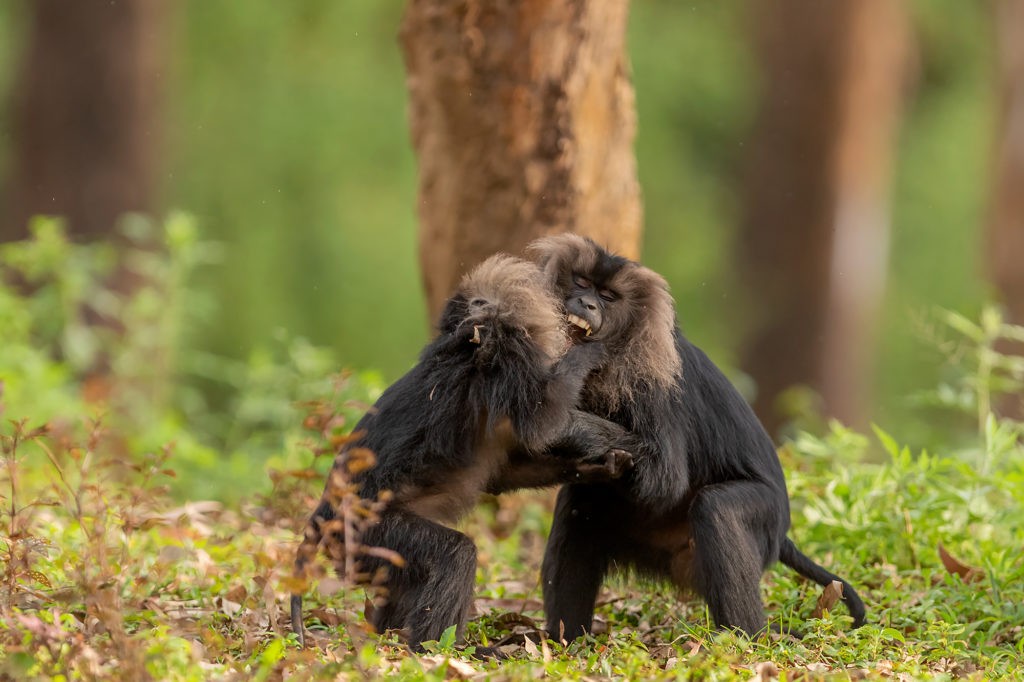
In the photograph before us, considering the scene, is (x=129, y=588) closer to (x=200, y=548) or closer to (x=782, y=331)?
(x=200, y=548)

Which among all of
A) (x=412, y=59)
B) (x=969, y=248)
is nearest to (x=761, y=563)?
(x=412, y=59)

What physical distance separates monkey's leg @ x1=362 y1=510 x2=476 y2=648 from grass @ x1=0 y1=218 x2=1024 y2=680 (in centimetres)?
15

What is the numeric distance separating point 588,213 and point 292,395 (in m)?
2.05

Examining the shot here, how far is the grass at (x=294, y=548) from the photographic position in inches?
145

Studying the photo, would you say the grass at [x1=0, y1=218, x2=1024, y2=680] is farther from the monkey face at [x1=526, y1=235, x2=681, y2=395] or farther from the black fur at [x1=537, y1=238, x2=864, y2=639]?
the monkey face at [x1=526, y1=235, x2=681, y2=395]

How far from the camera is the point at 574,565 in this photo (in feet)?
15.9

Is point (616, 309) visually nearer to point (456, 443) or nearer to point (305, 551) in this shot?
point (456, 443)

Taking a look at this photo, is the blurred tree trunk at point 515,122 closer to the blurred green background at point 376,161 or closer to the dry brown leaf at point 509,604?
the dry brown leaf at point 509,604

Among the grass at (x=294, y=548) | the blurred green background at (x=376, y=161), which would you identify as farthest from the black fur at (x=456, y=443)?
the blurred green background at (x=376, y=161)

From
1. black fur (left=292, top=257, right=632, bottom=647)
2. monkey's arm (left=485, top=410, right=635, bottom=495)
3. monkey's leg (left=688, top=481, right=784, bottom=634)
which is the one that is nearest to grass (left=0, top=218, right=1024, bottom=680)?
monkey's leg (left=688, top=481, right=784, bottom=634)

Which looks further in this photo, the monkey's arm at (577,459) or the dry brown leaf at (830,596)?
the dry brown leaf at (830,596)

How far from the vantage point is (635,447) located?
4.54 m

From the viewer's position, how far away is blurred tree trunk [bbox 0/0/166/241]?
1165 cm

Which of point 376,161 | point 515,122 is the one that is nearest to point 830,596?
point 515,122
